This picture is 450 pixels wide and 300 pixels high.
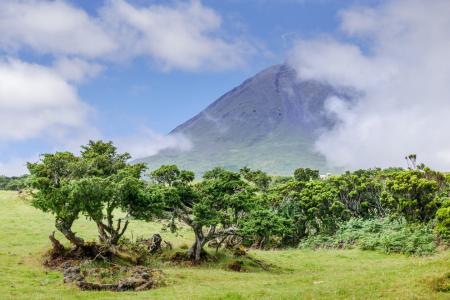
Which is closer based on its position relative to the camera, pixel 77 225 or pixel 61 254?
pixel 61 254

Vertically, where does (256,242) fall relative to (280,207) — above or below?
below

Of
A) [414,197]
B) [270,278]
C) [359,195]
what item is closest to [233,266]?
[270,278]

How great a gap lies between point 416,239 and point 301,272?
12529mm

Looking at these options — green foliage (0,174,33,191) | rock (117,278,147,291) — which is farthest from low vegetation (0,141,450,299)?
green foliage (0,174,33,191)

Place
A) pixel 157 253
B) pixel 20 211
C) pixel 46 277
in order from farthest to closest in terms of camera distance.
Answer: pixel 20 211, pixel 157 253, pixel 46 277

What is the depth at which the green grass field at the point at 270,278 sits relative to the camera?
12.9 metres

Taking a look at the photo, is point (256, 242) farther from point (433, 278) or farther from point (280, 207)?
point (433, 278)

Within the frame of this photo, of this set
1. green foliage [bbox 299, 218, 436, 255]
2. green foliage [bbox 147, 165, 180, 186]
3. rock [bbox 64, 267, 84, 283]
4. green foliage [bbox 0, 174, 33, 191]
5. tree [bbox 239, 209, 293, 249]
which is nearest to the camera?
rock [bbox 64, 267, 84, 283]

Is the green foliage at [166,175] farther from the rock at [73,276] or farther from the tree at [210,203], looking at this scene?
the rock at [73,276]

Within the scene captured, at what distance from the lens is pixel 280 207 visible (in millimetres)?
43281

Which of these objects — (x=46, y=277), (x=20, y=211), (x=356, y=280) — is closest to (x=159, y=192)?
(x=46, y=277)

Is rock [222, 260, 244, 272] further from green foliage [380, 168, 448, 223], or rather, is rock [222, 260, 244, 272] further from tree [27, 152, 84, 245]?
green foliage [380, 168, 448, 223]

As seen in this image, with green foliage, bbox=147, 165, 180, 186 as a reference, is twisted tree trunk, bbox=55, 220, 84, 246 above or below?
below

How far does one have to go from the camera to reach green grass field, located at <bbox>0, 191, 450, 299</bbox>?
12938 millimetres
